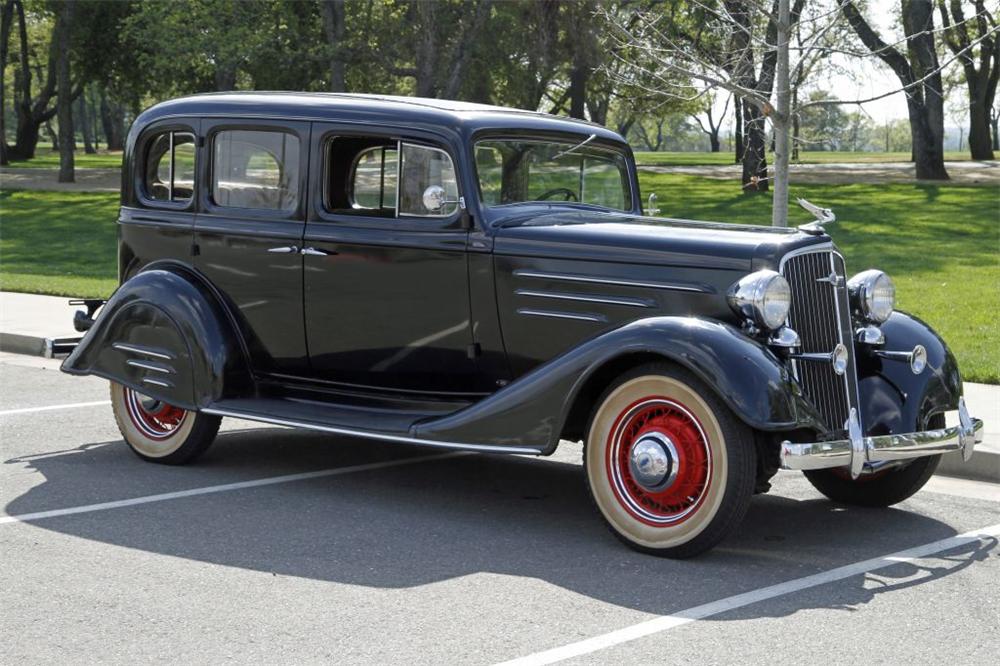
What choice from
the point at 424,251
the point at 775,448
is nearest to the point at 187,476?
the point at 424,251

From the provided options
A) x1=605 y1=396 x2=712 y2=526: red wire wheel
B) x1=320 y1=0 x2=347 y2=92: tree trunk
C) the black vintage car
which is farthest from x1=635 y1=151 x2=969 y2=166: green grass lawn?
x1=605 y1=396 x2=712 y2=526: red wire wheel

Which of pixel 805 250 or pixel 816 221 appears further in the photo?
pixel 816 221

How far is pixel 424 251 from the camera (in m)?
6.37

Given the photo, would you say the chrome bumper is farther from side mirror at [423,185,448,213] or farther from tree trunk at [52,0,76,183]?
tree trunk at [52,0,76,183]

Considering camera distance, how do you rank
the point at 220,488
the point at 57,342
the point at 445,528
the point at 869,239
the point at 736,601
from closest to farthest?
the point at 736,601 < the point at 445,528 < the point at 220,488 < the point at 57,342 < the point at 869,239

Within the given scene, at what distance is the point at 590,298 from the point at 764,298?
866mm

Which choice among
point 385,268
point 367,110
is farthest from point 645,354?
point 367,110

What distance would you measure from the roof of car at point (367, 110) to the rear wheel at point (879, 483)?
225 centimetres

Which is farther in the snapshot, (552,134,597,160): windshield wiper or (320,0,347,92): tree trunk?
(320,0,347,92): tree trunk

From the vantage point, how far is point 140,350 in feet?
23.0

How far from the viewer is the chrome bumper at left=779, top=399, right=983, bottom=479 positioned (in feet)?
17.1

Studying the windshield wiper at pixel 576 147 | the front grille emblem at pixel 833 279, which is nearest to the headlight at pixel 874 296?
the front grille emblem at pixel 833 279

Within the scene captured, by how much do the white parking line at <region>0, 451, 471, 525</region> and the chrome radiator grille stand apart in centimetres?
245

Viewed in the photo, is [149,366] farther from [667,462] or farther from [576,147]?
[667,462]
